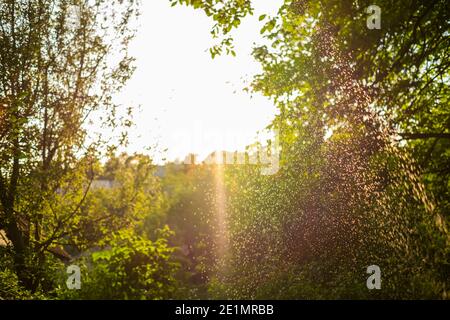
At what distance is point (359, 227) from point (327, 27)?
609 centimetres

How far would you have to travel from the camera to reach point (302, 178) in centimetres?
1299

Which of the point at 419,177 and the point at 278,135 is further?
the point at 278,135

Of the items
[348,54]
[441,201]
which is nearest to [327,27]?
[348,54]

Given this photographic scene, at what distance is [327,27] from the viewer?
11844mm

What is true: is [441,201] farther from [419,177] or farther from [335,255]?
[335,255]

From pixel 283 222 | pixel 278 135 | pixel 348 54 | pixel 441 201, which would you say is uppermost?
pixel 348 54

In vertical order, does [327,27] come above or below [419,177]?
above

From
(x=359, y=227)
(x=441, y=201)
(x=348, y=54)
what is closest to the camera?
(x=441, y=201)
